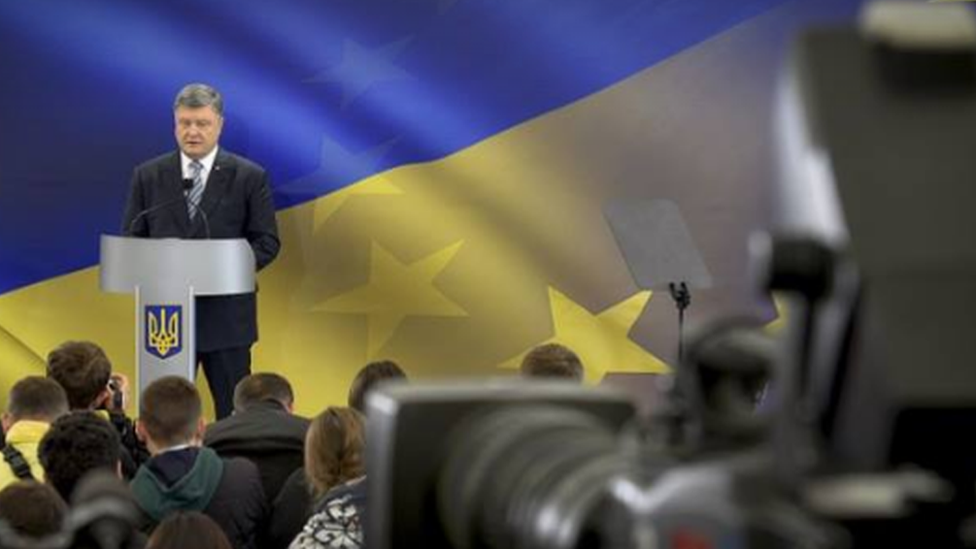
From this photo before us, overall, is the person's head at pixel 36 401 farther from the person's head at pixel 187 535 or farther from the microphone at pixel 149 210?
the microphone at pixel 149 210

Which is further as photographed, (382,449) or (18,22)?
(18,22)

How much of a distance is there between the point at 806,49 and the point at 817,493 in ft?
0.46

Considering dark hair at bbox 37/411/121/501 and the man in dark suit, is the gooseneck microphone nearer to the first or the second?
the man in dark suit

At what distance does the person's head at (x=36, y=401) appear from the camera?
4.83 m

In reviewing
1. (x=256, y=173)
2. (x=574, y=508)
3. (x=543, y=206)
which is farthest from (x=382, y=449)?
(x=543, y=206)

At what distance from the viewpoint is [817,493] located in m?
0.52

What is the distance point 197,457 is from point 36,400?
53cm

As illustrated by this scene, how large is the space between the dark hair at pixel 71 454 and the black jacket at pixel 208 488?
0.38 metres

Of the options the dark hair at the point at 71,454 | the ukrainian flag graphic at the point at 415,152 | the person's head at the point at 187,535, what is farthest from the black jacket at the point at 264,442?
the ukrainian flag graphic at the point at 415,152

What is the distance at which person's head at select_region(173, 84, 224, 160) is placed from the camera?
6930mm

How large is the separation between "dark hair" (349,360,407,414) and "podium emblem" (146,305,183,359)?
1058 mm

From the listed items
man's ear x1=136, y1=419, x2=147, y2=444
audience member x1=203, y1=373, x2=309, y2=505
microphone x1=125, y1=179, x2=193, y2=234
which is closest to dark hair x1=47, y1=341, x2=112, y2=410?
man's ear x1=136, y1=419, x2=147, y2=444

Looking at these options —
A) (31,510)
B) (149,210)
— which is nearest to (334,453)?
(31,510)

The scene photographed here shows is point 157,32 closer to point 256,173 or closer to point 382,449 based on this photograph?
point 256,173
